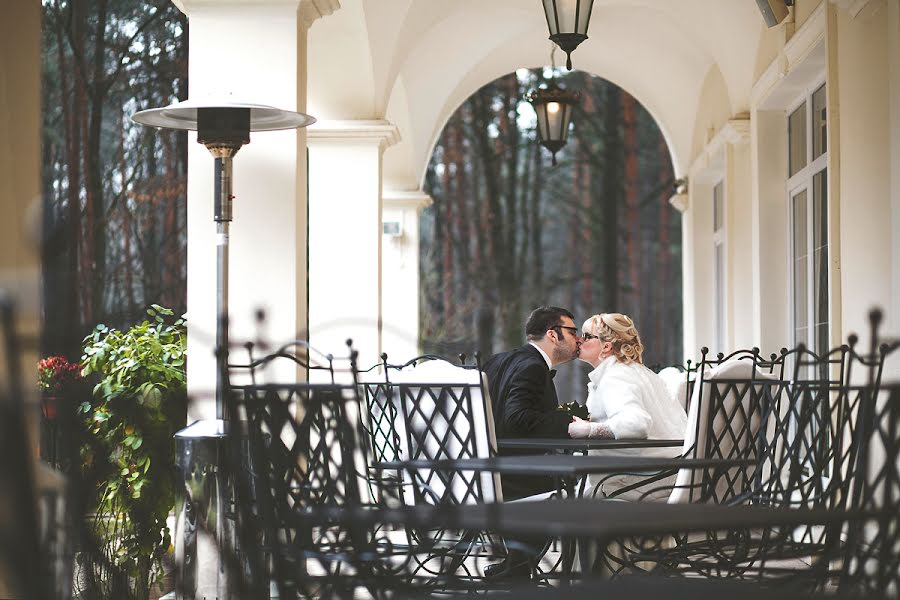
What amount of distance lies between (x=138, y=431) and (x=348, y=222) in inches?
181

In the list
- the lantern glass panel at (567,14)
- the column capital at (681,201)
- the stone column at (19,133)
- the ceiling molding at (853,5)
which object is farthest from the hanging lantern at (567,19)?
the column capital at (681,201)

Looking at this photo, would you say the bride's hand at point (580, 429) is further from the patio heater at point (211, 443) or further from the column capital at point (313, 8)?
the column capital at point (313, 8)

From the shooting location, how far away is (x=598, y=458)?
12.0 ft

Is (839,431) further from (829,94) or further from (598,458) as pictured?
(829,94)

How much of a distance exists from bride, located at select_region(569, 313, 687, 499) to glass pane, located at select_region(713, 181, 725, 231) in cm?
701

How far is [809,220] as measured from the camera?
8.36 meters

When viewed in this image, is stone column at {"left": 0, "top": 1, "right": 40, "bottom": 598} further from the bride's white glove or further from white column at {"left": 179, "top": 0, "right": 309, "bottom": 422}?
white column at {"left": 179, "top": 0, "right": 309, "bottom": 422}

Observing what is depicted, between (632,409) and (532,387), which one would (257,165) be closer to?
(532,387)

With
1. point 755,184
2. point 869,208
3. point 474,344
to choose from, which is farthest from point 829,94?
point 474,344

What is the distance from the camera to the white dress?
5172 mm

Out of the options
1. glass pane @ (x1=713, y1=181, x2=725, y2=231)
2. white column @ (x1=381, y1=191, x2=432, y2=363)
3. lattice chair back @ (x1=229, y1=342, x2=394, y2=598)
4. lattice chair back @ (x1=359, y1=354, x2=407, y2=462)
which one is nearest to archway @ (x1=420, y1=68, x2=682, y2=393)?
white column @ (x1=381, y1=191, x2=432, y2=363)

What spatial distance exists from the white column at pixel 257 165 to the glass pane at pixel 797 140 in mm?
3902

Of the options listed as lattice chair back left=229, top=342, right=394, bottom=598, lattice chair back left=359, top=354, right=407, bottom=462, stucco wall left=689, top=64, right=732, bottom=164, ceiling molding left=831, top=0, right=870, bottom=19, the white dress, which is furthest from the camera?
stucco wall left=689, top=64, right=732, bottom=164

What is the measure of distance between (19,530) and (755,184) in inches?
326
